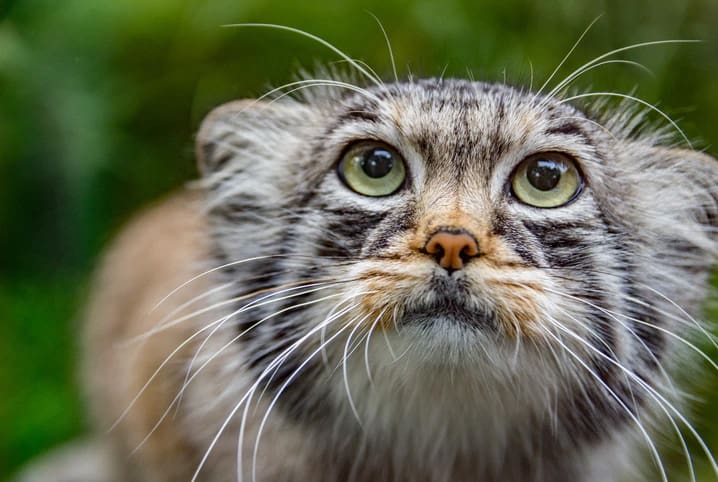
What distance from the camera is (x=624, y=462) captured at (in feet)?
8.80

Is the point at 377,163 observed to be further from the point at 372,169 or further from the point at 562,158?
the point at 562,158

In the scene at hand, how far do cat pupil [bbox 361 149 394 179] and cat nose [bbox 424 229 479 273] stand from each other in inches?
14.6

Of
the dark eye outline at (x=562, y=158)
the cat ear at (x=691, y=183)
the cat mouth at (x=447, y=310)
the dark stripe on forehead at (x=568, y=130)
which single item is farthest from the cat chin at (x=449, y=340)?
the cat ear at (x=691, y=183)

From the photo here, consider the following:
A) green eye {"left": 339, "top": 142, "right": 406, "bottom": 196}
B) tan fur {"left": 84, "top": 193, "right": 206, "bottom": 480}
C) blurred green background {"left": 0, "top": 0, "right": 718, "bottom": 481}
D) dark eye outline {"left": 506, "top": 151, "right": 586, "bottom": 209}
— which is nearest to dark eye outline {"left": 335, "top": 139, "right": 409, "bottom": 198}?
green eye {"left": 339, "top": 142, "right": 406, "bottom": 196}

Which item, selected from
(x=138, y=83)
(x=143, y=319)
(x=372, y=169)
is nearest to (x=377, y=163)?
(x=372, y=169)

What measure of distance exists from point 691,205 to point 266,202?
A: 49.4 inches

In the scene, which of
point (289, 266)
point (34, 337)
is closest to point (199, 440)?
point (289, 266)

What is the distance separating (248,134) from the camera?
282cm

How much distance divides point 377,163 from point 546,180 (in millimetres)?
441

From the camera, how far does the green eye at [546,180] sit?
2277mm

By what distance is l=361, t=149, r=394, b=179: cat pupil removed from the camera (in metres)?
2.34

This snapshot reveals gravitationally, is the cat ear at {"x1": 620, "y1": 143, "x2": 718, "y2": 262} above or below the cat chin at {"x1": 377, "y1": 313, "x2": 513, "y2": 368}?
above

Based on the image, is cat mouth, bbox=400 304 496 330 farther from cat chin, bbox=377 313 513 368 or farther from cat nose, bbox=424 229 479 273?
cat nose, bbox=424 229 479 273

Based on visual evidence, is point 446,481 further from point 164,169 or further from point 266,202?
point 164,169
